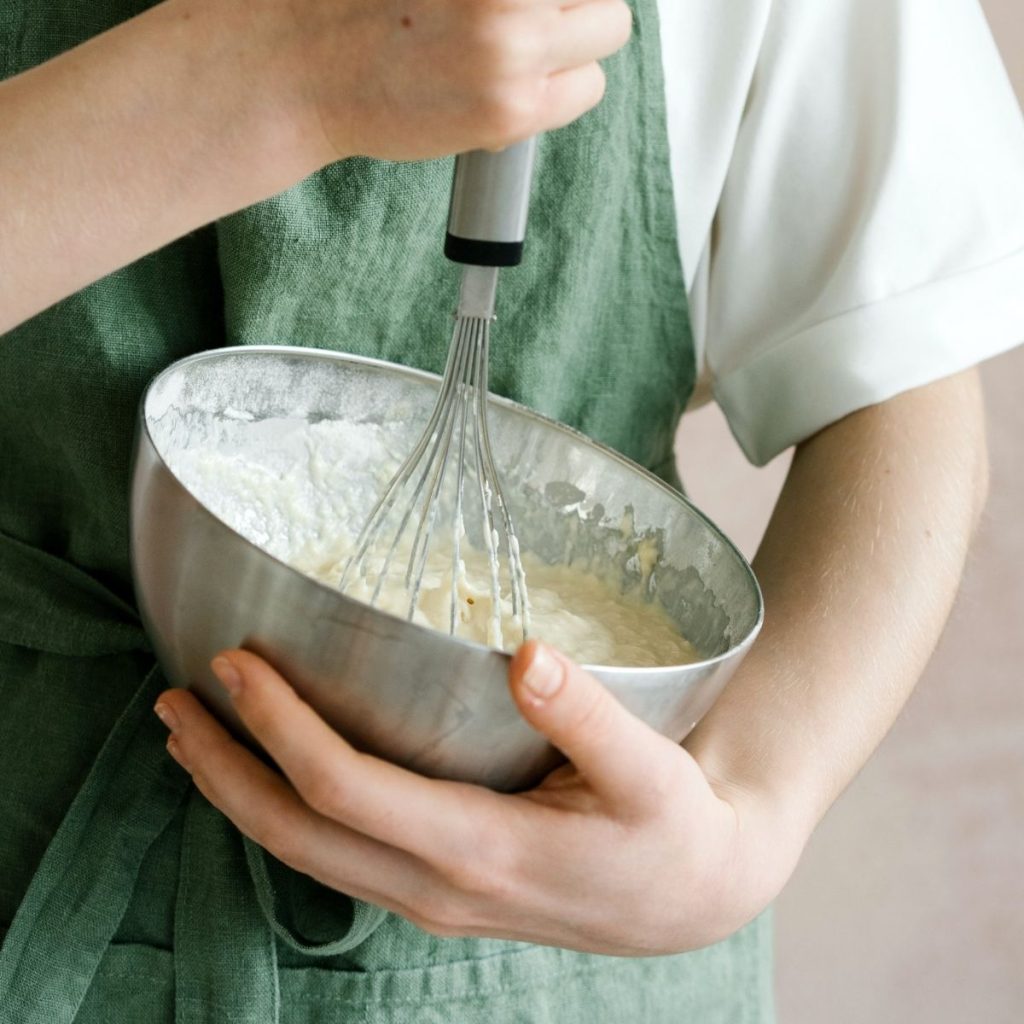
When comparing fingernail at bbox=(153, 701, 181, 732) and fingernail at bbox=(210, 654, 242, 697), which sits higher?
fingernail at bbox=(210, 654, 242, 697)

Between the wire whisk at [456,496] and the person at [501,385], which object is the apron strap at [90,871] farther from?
the wire whisk at [456,496]

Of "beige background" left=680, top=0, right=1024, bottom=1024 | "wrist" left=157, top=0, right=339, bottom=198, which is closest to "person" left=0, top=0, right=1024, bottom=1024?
"wrist" left=157, top=0, right=339, bottom=198

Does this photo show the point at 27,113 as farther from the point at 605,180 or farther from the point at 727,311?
the point at 727,311

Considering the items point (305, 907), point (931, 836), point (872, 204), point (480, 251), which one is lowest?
point (931, 836)

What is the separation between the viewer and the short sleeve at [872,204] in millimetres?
600

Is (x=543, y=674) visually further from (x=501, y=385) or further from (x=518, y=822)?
(x=501, y=385)

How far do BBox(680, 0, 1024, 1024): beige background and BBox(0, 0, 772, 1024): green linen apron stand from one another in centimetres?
54

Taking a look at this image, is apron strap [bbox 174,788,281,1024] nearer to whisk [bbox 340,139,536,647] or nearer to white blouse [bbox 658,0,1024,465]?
whisk [bbox 340,139,536,647]

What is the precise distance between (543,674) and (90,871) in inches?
9.9

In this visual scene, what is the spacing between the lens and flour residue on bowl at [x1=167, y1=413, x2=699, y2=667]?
20.5 inches

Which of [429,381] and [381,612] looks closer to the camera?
[381,612]

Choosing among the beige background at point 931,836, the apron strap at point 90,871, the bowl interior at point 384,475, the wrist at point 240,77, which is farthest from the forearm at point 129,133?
the beige background at point 931,836

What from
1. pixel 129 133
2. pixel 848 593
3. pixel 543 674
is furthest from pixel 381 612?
pixel 848 593

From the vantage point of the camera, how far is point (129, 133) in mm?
382
